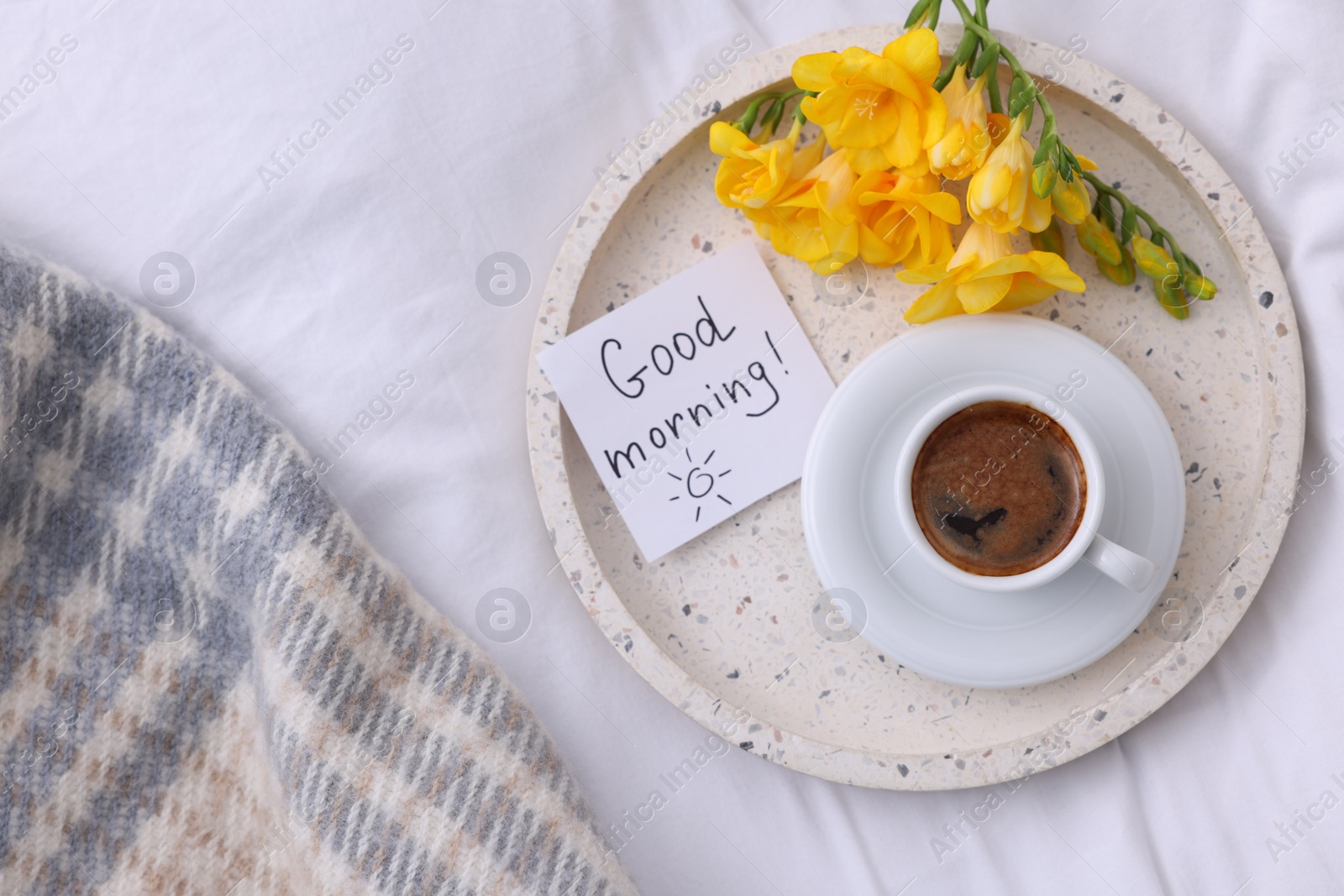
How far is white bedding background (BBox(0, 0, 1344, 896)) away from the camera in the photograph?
2.43ft

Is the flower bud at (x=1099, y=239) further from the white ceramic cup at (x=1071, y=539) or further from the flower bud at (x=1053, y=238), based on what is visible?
the white ceramic cup at (x=1071, y=539)

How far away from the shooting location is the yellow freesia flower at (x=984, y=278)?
57 centimetres

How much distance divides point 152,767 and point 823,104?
0.70m

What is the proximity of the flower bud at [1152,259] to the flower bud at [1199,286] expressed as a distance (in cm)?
2

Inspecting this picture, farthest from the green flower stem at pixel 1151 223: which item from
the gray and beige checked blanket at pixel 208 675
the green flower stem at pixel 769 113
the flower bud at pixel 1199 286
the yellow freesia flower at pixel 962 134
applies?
the gray and beige checked blanket at pixel 208 675

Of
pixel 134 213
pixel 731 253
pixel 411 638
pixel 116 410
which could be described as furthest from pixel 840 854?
pixel 134 213

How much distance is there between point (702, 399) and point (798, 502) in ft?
0.37

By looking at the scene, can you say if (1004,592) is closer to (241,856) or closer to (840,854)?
(840,854)

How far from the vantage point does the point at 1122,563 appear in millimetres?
562

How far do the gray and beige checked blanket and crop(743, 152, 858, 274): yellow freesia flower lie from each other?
15.5 inches

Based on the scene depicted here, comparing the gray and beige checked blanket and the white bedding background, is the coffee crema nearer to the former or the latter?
the white bedding background

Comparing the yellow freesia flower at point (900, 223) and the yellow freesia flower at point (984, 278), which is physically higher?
the yellow freesia flower at point (900, 223)

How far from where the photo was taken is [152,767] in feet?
2.27

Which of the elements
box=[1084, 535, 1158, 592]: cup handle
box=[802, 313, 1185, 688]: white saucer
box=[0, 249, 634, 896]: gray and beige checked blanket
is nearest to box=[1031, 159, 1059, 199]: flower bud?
box=[802, 313, 1185, 688]: white saucer
